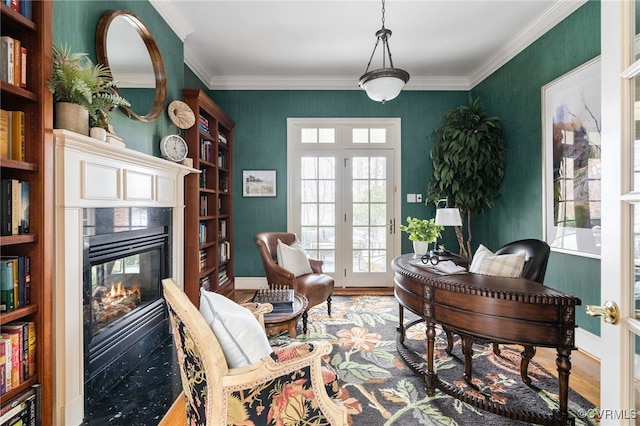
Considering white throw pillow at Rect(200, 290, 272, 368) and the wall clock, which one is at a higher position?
the wall clock

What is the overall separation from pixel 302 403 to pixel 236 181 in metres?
3.73

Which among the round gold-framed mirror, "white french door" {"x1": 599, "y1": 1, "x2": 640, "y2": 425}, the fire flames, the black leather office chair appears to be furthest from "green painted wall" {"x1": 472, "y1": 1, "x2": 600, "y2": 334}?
the fire flames

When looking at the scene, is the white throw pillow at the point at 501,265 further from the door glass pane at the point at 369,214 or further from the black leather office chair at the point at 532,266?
the door glass pane at the point at 369,214

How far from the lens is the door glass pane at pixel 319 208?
4.54m

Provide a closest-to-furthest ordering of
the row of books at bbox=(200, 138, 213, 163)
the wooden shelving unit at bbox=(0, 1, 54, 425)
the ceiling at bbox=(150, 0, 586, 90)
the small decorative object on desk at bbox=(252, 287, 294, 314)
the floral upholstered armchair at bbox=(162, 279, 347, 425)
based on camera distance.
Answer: the floral upholstered armchair at bbox=(162, 279, 347, 425) < the wooden shelving unit at bbox=(0, 1, 54, 425) < the small decorative object on desk at bbox=(252, 287, 294, 314) < the ceiling at bbox=(150, 0, 586, 90) < the row of books at bbox=(200, 138, 213, 163)

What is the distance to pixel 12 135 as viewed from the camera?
1.40 meters

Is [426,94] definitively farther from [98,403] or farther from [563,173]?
[98,403]

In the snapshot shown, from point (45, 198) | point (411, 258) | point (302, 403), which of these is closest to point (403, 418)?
point (302, 403)

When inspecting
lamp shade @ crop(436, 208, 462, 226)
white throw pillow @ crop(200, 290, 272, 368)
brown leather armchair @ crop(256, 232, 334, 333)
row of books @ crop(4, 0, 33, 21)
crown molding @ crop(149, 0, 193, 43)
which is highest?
crown molding @ crop(149, 0, 193, 43)

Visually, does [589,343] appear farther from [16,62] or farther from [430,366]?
[16,62]

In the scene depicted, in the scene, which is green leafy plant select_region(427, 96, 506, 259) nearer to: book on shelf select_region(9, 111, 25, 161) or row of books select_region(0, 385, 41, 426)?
book on shelf select_region(9, 111, 25, 161)

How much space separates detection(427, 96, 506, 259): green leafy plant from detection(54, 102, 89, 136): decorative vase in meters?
3.56

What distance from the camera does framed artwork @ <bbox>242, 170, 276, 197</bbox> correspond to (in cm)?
453

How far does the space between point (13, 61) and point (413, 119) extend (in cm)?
421
